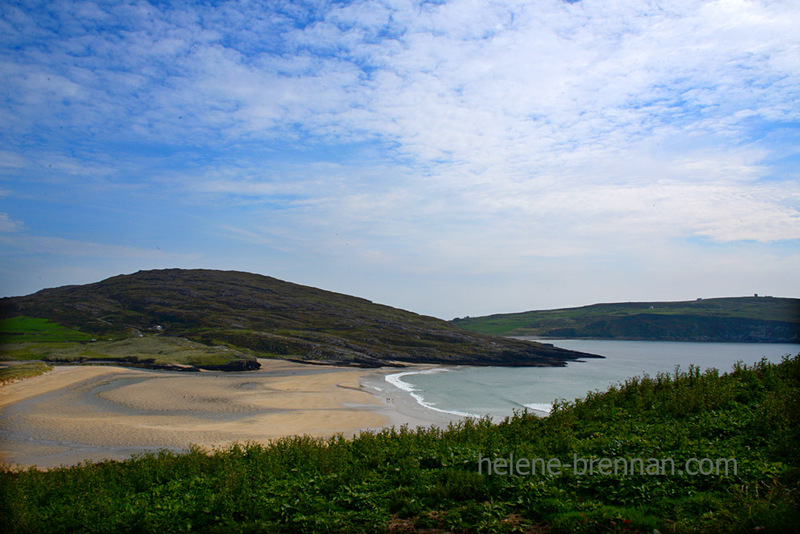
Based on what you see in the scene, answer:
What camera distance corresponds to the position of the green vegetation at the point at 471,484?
7438 mm

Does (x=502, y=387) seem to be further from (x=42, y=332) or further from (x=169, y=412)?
(x=42, y=332)

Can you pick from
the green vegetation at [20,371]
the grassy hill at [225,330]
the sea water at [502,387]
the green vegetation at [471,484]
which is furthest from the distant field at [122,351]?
the green vegetation at [471,484]

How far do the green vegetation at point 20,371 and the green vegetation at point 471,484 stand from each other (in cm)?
4527

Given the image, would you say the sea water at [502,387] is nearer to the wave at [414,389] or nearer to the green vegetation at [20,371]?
the wave at [414,389]

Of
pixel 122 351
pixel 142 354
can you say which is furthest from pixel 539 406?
pixel 122 351

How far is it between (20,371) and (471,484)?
60.9 meters

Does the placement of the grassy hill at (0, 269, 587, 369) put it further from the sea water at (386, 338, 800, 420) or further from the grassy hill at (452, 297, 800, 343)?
the grassy hill at (452, 297, 800, 343)

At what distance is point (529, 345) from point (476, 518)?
112502 millimetres

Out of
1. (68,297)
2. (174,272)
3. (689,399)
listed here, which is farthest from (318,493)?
(174,272)

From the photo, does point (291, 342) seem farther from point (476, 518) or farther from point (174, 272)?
point (174, 272)

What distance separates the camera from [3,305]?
773 cm

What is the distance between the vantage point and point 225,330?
95.6 m

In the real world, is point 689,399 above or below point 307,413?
above

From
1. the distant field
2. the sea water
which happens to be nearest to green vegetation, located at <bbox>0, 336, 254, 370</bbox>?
the distant field
